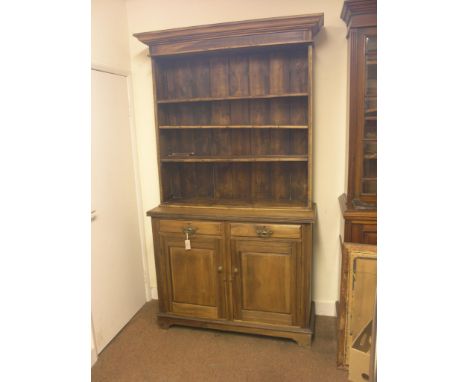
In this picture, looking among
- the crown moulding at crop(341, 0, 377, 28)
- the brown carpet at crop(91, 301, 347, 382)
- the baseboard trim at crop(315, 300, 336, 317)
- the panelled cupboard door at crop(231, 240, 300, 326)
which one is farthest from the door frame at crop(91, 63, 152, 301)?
the crown moulding at crop(341, 0, 377, 28)

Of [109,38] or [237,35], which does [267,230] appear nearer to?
[237,35]

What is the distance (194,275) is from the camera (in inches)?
96.0

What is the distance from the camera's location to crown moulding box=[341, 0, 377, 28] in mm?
1863

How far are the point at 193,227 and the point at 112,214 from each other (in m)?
0.64

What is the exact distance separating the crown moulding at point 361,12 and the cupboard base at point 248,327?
6.45ft

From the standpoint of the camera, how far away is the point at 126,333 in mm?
2547

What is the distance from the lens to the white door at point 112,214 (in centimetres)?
229

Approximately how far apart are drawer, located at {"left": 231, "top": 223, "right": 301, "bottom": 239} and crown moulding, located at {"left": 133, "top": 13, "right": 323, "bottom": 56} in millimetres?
1178
